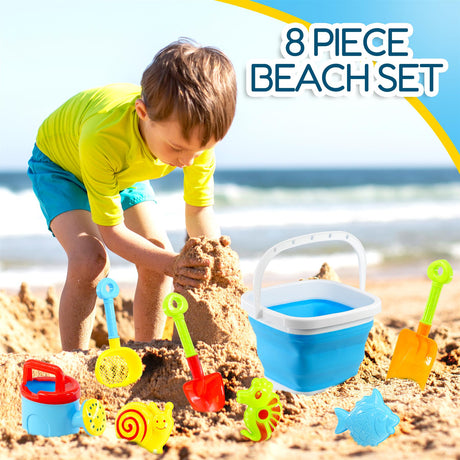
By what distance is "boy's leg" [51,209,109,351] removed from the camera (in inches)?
86.7

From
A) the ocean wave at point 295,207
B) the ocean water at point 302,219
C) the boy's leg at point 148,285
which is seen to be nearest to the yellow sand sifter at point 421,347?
the boy's leg at point 148,285

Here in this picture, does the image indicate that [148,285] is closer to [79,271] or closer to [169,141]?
[79,271]

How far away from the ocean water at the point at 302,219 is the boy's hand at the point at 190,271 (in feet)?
11.3

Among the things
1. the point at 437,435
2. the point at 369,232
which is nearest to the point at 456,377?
the point at 437,435

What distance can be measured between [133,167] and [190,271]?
488mm

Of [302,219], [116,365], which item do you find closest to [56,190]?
[116,365]

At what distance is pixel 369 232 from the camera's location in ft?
25.5

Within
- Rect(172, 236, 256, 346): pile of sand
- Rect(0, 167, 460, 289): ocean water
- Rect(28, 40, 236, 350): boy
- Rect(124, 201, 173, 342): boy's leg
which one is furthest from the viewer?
Rect(0, 167, 460, 289): ocean water

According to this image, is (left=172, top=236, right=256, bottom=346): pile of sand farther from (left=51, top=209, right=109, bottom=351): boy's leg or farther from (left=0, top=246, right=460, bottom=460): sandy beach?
(left=51, top=209, right=109, bottom=351): boy's leg

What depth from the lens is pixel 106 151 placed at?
6.93 feet

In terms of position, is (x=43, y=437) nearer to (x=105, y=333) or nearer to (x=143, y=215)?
(x=143, y=215)

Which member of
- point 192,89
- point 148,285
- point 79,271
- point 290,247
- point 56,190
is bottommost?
point 148,285

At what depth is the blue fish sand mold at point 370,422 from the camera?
Result: 160cm

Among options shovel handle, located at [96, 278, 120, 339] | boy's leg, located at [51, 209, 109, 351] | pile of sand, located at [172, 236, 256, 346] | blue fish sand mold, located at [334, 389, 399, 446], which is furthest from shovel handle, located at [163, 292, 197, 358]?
boy's leg, located at [51, 209, 109, 351]
